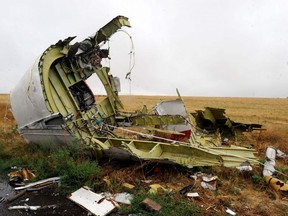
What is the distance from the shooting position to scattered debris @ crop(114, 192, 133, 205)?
4943mm

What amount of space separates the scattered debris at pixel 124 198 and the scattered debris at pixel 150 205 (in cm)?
41

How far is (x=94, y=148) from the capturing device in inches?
252

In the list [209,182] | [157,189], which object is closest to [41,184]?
[157,189]

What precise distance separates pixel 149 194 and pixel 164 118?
3.10 m

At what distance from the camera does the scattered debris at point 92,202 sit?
15.4ft

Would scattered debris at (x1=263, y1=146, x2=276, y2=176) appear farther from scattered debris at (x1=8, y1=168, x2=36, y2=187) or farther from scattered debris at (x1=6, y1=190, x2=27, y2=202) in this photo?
scattered debris at (x1=8, y1=168, x2=36, y2=187)

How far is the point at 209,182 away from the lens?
218 inches

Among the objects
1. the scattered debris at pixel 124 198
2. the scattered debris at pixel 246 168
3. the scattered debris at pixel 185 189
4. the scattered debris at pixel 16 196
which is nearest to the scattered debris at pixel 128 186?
the scattered debris at pixel 124 198

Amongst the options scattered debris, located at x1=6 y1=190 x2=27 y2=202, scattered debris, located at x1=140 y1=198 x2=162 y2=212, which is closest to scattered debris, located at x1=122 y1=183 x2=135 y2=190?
scattered debris, located at x1=140 y1=198 x2=162 y2=212

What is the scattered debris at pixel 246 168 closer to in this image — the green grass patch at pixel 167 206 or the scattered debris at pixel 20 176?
the green grass patch at pixel 167 206

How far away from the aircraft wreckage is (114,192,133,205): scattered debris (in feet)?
3.06

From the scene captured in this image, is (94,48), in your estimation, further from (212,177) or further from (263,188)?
(263,188)

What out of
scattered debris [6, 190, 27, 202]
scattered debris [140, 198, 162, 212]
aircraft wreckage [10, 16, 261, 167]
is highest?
aircraft wreckage [10, 16, 261, 167]

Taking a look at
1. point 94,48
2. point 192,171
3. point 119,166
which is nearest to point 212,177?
point 192,171
